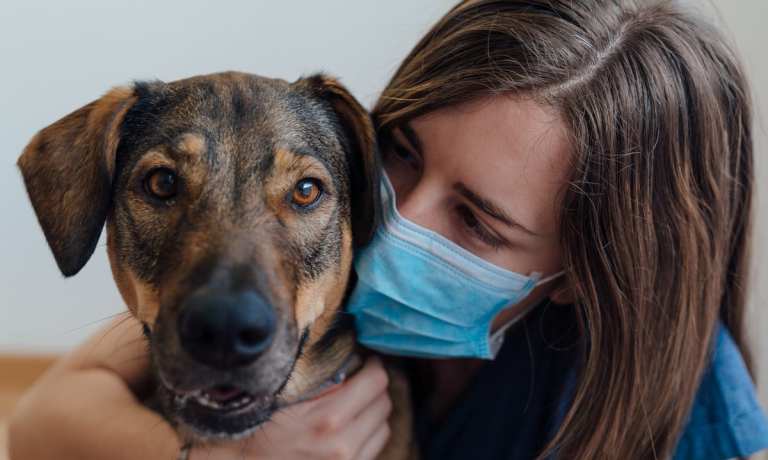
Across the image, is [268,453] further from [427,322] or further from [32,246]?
[32,246]

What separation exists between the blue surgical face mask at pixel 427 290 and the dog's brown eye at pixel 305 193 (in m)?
0.22

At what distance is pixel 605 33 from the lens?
6.57 feet

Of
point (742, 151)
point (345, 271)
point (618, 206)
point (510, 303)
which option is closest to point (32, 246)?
point (345, 271)

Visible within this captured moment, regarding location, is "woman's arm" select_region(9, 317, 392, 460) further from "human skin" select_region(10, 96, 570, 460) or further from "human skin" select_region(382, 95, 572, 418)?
"human skin" select_region(382, 95, 572, 418)

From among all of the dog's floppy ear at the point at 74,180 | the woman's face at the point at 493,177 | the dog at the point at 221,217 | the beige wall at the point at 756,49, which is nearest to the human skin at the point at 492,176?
the woman's face at the point at 493,177

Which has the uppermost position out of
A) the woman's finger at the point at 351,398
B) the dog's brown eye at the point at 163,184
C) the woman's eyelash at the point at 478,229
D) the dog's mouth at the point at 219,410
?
the dog's brown eye at the point at 163,184

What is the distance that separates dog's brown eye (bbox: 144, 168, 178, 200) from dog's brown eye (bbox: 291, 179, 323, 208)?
0.29m

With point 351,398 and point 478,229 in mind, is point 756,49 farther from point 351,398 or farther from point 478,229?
point 351,398

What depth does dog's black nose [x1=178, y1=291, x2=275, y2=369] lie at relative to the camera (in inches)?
56.1

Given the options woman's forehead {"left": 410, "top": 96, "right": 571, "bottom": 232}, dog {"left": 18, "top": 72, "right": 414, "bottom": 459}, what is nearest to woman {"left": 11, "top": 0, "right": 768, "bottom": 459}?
woman's forehead {"left": 410, "top": 96, "right": 571, "bottom": 232}

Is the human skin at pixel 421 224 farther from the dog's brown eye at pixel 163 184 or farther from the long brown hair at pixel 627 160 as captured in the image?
the dog's brown eye at pixel 163 184

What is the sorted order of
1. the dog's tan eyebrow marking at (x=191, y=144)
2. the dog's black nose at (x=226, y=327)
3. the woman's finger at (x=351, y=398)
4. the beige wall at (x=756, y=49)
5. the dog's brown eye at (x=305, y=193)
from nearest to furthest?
1. the dog's black nose at (x=226, y=327)
2. the dog's tan eyebrow marking at (x=191, y=144)
3. the dog's brown eye at (x=305, y=193)
4. the woman's finger at (x=351, y=398)
5. the beige wall at (x=756, y=49)

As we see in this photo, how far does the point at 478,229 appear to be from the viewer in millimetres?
1978

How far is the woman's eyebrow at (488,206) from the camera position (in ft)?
6.24
